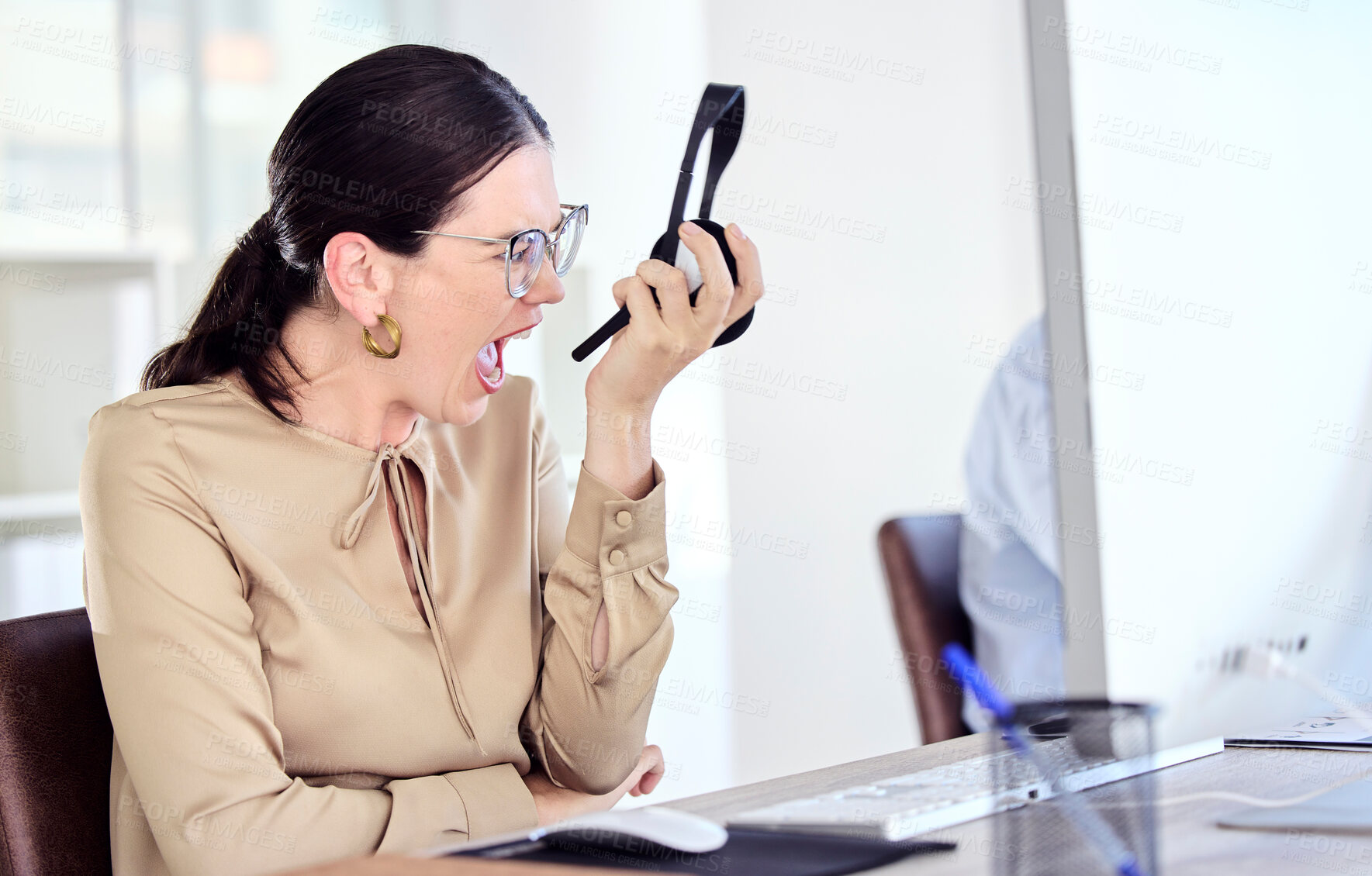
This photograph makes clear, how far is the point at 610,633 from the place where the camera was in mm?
1153

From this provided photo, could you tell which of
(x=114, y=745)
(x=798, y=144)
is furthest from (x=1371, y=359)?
(x=798, y=144)

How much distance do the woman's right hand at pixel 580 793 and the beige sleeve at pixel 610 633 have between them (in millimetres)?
20

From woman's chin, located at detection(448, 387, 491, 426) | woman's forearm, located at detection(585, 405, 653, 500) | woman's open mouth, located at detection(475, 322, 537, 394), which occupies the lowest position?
woman's forearm, located at detection(585, 405, 653, 500)

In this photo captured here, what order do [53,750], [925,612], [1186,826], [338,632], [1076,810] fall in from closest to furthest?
[1076,810]
[1186,826]
[53,750]
[338,632]
[925,612]

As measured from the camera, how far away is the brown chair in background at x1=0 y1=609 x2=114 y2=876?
2.88 feet

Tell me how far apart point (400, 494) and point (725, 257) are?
42 cm

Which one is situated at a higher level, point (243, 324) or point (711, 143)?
point (711, 143)

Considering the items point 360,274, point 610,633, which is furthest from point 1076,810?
point 360,274

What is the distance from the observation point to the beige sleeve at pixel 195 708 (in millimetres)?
905

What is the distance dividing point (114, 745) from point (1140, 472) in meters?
1.40

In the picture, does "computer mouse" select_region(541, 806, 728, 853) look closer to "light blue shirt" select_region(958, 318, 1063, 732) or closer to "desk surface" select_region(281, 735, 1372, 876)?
"desk surface" select_region(281, 735, 1372, 876)

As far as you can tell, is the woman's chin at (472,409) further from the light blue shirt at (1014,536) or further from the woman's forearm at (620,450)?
the light blue shirt at (1014,536)

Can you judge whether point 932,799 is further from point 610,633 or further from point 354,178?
point 354,178

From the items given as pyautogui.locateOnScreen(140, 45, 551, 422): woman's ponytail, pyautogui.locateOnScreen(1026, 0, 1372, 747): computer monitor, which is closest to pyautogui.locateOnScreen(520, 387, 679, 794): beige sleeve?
pyautogui.locateOnScreen(140, 45, 551, 422): woman's ponytail
